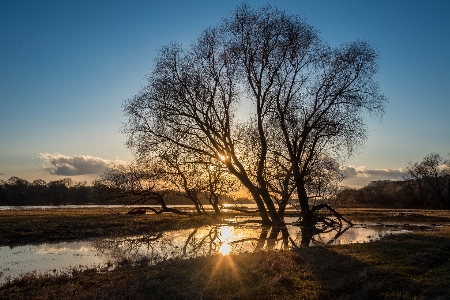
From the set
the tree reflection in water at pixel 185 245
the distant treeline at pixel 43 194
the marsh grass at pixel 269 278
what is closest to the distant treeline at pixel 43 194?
the distant treeline at pixel 43 194

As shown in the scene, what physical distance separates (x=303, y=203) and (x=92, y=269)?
71.0 ft

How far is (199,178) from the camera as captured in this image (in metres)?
34.9

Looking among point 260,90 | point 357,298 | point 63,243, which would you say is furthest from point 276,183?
point 357,298

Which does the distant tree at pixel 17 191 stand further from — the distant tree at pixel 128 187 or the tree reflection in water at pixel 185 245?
the tree reflection in water at pixel 185 245

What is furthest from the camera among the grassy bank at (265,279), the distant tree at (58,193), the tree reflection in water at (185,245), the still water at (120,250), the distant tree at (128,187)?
the distant tree at (58,193)

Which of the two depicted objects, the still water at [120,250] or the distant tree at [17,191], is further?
the distant tree at [17,191]

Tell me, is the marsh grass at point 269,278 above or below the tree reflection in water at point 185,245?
above

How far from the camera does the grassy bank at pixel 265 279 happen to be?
9.54 metres

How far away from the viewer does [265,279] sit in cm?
1084

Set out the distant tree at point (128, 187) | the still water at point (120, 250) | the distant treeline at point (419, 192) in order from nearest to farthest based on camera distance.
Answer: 1. the still water at point (120, 250)
2. the distant tree at point (128, 187)
3. the distant treeline at point (419, 192)

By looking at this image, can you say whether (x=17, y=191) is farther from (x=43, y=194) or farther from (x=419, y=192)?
(x=419, y=192)

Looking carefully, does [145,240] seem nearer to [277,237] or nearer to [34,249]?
[34,249]

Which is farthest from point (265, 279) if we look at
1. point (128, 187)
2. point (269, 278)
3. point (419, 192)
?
point (419, 192)

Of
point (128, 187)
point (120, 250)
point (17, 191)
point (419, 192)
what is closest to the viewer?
point (120, 250)
